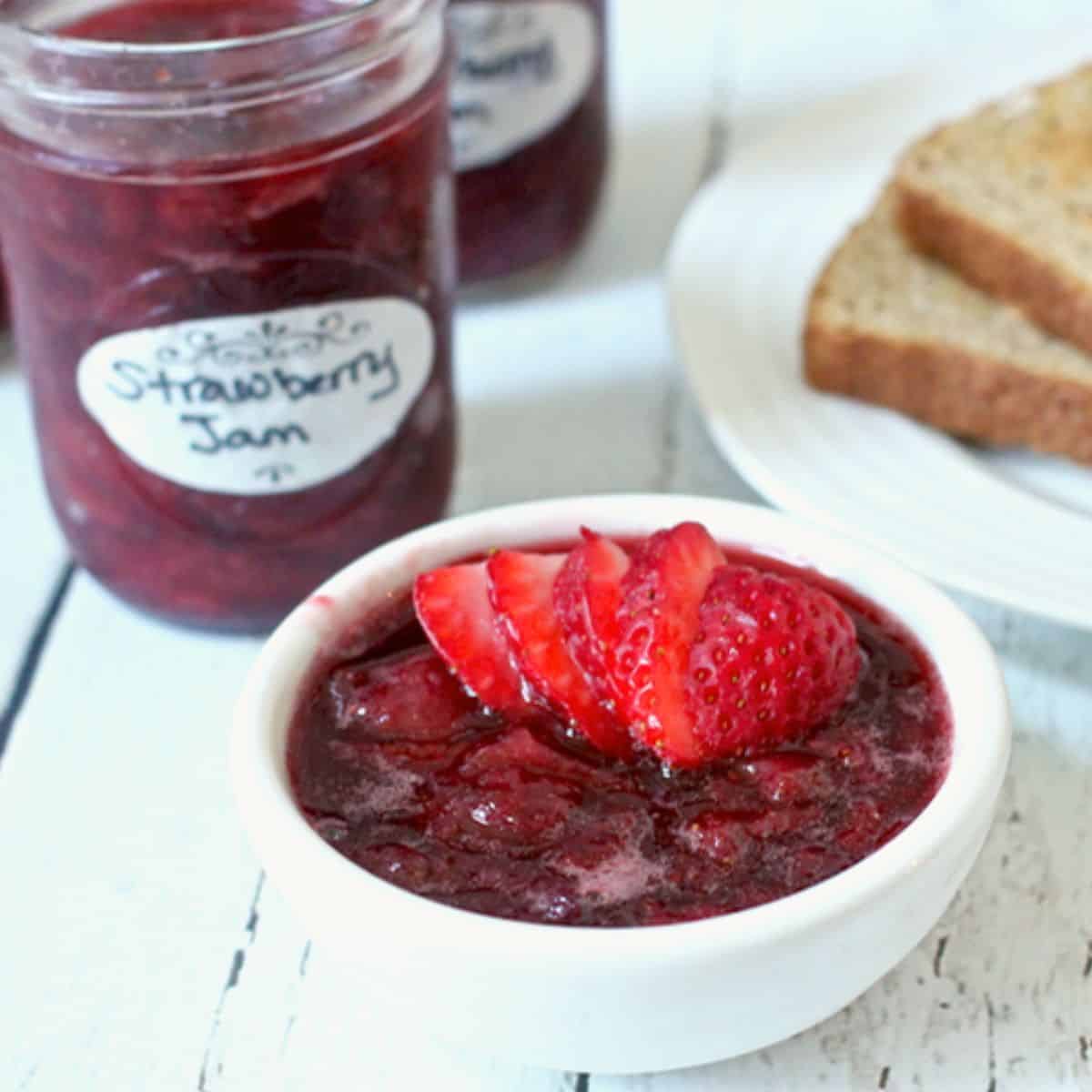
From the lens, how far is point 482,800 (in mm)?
1049

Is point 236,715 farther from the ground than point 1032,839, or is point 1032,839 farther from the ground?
point 236,715

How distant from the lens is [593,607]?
1102mm

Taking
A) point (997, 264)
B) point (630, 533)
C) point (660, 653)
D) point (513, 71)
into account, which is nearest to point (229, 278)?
point (630, 533)

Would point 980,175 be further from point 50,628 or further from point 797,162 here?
point 50,628

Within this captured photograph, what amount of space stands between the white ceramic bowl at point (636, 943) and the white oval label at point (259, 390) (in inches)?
12.1

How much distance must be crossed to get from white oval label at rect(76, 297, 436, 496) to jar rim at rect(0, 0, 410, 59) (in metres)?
0.20

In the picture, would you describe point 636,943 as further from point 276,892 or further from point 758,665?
point 276,892

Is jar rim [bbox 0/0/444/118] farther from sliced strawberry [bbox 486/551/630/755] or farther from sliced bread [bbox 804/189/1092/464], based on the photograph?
sliced bread [bbox 804/189/1092/464]

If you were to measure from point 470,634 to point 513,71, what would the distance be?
0.85 m

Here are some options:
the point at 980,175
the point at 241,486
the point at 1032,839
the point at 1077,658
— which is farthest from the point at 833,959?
the point at 980,175

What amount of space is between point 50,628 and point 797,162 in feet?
3.14

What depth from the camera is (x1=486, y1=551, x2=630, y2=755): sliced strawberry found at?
1.11m

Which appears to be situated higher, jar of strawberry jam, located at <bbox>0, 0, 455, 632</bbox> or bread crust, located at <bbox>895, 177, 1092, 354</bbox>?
jar of strawberry jam, located at <bbox>0, 0, 455, 632</bbox>

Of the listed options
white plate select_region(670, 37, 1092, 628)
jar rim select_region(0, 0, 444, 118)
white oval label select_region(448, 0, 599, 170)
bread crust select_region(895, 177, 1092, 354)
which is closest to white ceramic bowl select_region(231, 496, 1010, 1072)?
white plate select_region(670, 37, 1092, 628)
